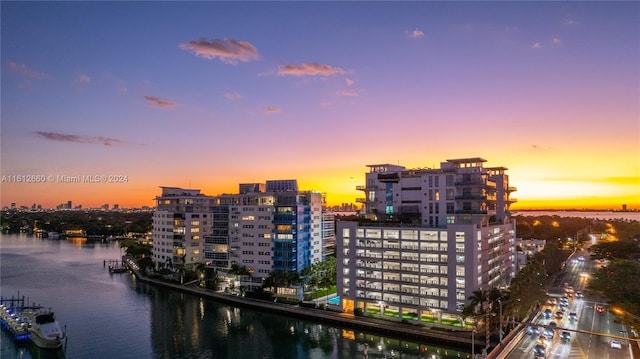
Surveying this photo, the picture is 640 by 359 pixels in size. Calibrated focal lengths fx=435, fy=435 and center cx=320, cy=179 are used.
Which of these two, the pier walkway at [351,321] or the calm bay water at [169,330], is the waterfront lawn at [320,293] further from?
the calm bay water at [169,330]

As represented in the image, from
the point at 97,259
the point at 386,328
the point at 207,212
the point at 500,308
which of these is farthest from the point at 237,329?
the point at 97,259

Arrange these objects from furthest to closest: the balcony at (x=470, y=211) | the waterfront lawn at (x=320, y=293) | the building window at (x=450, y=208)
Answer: the waterfront lawn at (x=320, y=293) → the building window at (x=450, y=208) → the balcony at (x=470, y=211)

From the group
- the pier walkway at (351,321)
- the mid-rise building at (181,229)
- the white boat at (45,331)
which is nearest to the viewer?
the pier walkway at (351,321)

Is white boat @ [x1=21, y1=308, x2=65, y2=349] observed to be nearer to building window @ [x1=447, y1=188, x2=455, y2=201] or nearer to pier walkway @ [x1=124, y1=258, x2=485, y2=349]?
pier walkway @ [x1=124, y1=258, x2=485, y2=349]

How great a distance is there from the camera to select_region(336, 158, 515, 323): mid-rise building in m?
57.1

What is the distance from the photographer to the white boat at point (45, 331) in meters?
53.3

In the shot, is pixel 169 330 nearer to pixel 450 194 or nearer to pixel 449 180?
pixel 450 194

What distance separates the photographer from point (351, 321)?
60.8 m

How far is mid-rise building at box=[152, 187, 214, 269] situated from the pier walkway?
13.6 metres

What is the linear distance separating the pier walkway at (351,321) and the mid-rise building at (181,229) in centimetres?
1362

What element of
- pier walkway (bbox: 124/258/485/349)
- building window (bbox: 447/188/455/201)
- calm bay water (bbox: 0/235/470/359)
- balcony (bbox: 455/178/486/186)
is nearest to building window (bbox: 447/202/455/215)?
building window (bbox: 447/188/455/201)

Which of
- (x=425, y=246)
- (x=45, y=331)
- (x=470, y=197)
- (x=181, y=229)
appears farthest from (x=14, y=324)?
(x=470, y=197)

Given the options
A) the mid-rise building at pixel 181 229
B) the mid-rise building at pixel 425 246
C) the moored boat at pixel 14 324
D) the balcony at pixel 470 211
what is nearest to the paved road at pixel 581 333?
the mid-rise building at pixel 425 246

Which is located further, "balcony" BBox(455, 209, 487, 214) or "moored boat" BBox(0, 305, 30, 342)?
"balcony" BBox(455, 209, 487, 214)
